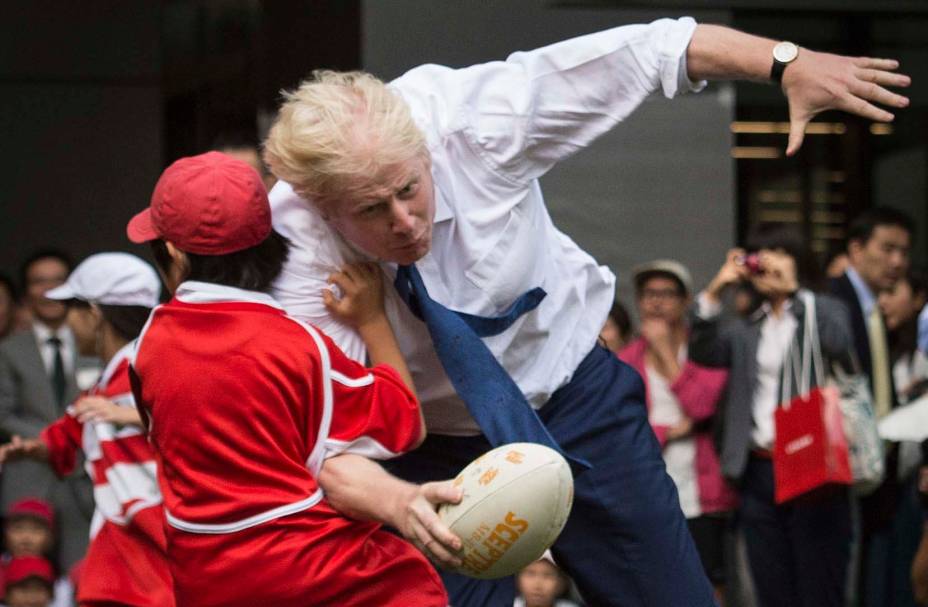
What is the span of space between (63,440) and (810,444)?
2766 millimetres

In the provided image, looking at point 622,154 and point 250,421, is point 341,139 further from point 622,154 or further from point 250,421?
point 622,154

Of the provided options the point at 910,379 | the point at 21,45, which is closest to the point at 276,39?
the point at 21,45

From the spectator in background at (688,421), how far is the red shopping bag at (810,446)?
395 mm

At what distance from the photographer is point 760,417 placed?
22.7 ft

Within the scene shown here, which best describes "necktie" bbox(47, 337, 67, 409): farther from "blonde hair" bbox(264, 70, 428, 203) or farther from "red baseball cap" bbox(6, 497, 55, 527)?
"blonde hair" bbox(264, 70, 428, 203)

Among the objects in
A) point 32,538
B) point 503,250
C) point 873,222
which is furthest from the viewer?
point 873,222

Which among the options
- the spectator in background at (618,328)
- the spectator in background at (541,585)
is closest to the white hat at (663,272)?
the spectator in background at (618,328)

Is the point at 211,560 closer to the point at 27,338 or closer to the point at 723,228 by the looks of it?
the point at 27,338

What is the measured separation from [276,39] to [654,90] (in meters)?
5.55

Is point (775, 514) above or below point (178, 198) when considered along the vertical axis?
below

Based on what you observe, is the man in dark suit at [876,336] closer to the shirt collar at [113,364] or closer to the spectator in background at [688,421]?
the spectator in background at [688,421]

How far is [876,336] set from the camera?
7.57 meters

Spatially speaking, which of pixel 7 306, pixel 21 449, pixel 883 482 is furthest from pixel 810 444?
pixel 7 306

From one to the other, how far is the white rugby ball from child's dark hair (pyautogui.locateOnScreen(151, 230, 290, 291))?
0.60 meters
